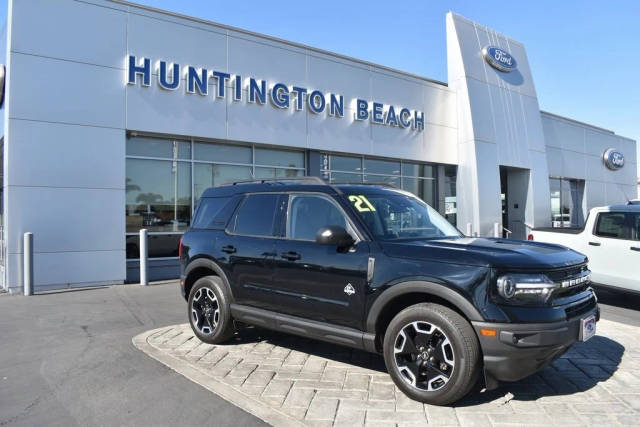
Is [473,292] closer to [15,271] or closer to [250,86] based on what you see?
[15,271]

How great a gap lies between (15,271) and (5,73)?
408 centimetres

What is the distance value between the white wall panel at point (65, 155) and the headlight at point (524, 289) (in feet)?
29.5

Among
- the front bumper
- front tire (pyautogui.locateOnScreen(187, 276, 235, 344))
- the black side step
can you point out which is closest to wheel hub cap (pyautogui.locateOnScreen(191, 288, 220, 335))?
front tire (pyautogui.locateOnScreen(187, 276, 235, 344))

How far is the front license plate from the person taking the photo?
139 inches

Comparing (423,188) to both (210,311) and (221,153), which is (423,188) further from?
(210,311)

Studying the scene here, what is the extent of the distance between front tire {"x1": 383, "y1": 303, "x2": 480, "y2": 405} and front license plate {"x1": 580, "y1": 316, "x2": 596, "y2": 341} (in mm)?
879

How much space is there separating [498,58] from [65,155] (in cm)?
1537

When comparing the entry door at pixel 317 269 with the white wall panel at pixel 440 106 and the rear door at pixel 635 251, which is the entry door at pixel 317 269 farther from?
the white wall panel at pixel 440 106

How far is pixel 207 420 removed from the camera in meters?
3.42

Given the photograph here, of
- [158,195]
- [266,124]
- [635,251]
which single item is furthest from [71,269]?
[635,251]

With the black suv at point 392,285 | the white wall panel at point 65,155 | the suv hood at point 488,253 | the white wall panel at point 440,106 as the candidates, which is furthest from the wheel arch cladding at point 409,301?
the white wall panel at point 440,106

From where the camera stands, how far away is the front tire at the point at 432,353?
11.1 ft

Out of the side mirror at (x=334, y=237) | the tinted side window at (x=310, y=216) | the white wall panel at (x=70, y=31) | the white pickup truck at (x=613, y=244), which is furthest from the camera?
the white wall panel at (x=70, y=31)

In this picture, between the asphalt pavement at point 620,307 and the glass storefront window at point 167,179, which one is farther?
the glass storefront window at point 167,179
